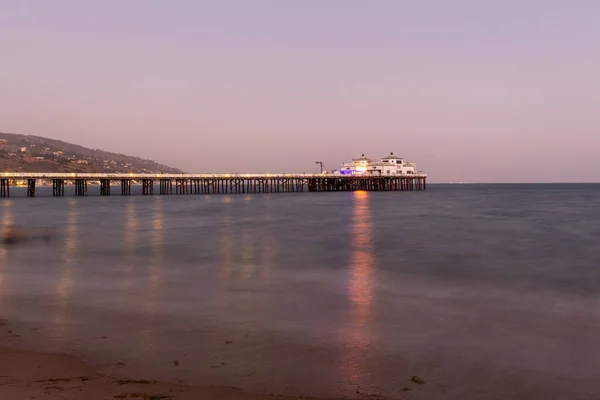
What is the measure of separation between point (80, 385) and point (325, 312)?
675cm

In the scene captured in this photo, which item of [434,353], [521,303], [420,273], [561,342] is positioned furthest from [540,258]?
[434,353]

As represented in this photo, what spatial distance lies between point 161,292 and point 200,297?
1.46 metres

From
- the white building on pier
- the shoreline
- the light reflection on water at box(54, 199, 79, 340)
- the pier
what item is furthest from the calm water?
the white building on pier

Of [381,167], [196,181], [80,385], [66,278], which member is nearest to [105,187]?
[196,181]

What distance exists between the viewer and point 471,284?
17406 millimetres

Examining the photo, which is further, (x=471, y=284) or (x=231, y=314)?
(x=471, y=284)

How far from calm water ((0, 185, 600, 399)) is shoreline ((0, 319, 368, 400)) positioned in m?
0.36

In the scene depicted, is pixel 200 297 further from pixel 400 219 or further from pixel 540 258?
pixel 400 219

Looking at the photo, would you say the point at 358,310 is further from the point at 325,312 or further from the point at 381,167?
the point at 381,167

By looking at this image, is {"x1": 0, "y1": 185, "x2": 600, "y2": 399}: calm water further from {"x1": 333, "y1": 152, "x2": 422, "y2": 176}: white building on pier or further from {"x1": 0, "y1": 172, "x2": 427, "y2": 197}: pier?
{"x1": 333, "y1": 152, "x2": 422, "y2": 176}: white building on pier

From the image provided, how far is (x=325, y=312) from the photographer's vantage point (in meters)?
12.9

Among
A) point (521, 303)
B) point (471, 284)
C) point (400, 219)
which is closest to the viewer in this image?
point (521, 303)

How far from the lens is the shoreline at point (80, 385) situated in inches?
269

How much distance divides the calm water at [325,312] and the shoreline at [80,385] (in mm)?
355
